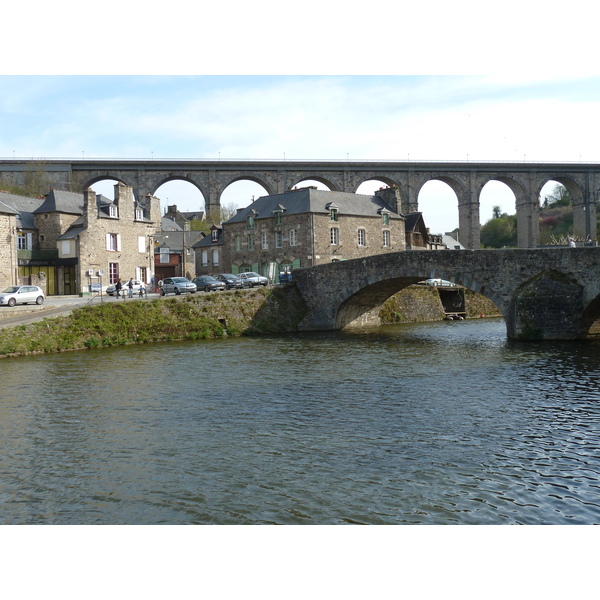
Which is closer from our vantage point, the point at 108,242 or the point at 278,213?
the point at 108,242

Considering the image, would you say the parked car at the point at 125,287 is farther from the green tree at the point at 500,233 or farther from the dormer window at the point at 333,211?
the green tree at the point at 500,233

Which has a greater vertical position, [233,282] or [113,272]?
[113,272]

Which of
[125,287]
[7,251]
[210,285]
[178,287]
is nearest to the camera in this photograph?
[178,287]

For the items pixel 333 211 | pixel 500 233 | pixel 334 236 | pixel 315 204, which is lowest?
pixel 334 236

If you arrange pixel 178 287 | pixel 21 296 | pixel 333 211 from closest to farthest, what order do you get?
pixel 21 296
pixel 178 287
pixel 333 211

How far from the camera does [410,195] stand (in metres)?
67.2

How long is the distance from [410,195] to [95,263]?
3776 cm

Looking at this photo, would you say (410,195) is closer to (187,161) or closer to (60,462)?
(187,161)

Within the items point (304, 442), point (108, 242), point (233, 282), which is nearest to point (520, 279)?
point (233, 282)

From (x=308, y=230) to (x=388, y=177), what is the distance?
29256 millimetres

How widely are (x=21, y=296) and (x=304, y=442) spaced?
77.0ft

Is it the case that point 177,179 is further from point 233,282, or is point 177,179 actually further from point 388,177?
point 233,282

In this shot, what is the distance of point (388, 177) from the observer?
6788 cm

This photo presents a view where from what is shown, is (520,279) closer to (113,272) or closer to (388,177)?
(113,272)
